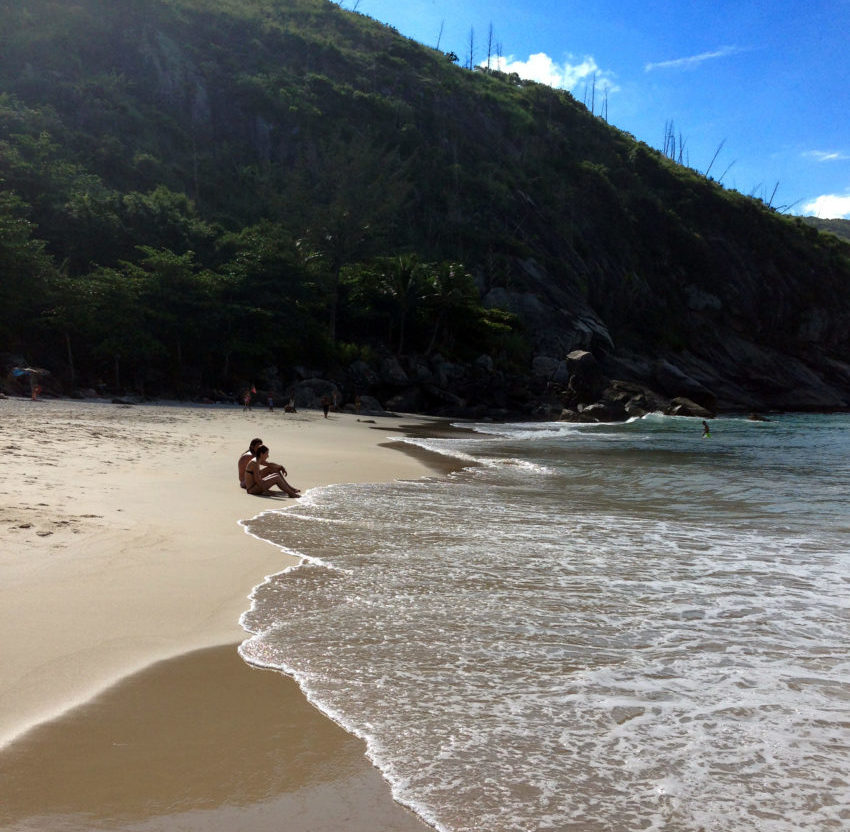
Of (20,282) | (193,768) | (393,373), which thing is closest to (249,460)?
(193,768)

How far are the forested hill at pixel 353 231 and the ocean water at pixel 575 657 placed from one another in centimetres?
2719

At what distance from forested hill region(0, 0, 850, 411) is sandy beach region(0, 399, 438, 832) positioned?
1005 inches

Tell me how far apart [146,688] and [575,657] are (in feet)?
7.99

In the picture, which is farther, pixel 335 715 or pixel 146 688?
pixel 146 688

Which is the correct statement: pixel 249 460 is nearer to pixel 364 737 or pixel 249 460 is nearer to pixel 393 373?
pixel 364 737

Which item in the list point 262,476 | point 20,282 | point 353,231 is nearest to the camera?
point 262,476

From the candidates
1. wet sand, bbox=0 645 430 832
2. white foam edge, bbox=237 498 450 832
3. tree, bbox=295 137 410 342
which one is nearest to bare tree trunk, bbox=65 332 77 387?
tree, bbox=295 137 410 342

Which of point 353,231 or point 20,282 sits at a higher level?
point 353,231

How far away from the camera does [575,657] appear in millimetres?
4164

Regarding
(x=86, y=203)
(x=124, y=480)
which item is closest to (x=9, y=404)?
(x=124, y=480)

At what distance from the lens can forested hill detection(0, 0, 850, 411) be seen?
3456cm

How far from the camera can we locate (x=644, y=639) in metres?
4.53

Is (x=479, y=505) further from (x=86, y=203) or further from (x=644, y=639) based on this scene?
(x=86, y=203)

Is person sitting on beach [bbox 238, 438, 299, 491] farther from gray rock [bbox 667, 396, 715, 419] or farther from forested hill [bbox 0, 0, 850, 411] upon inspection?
gray rock [bbox 667, 396, 715, 419]
